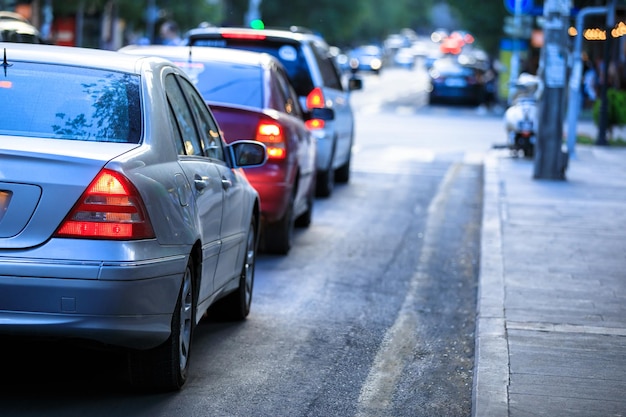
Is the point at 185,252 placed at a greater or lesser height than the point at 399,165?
greater

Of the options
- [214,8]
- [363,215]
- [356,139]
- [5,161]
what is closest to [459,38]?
[214,8]

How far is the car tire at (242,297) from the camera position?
8.27 m

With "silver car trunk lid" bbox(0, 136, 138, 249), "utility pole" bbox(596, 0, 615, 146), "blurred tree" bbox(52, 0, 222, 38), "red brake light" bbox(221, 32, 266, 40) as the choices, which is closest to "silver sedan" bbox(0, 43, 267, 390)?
"silver car trunk lid" bbox(0, 136, 138, 249)

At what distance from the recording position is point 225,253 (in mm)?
7418

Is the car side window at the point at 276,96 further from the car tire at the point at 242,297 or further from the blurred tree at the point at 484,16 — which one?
the blurred tree at the point at 484,16

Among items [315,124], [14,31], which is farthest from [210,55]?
[315,124]

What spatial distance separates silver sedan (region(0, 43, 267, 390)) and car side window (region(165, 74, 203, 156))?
12mm

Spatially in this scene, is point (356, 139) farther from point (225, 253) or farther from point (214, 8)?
point (214, 8)

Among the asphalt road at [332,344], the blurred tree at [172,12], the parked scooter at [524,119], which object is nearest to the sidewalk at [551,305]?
the asphalt road at [332,344]

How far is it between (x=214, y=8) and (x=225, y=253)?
183 feet

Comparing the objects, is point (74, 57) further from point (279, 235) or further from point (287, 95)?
point (287, 95)

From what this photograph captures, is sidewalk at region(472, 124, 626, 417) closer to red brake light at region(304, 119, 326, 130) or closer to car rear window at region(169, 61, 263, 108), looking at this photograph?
red brake light at region(304, 119, 326, 130)

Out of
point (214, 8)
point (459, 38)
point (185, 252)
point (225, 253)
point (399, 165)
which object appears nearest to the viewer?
point (185, 252)

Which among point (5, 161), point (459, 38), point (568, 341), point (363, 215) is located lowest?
point (459, 38)
